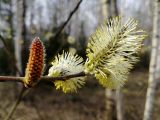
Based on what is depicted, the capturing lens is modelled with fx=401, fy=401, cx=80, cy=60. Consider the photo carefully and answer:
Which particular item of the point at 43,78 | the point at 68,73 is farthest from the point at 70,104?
the point at 43,78

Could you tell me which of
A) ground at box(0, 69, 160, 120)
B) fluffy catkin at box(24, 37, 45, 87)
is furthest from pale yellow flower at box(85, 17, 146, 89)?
ground at box(0, 69, 160, 120)

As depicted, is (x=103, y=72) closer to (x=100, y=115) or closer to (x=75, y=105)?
(x=100, y=115)

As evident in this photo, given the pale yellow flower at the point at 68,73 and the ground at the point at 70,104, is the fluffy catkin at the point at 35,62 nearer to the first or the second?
the pale yellow flower at the point at 68,73

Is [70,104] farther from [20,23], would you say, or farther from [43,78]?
[43,78]

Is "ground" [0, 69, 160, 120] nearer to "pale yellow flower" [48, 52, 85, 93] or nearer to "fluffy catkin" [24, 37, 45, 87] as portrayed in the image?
"pale yellow flower" [48, 52, 85, 93]

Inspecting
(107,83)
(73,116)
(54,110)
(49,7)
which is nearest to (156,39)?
(107,83)

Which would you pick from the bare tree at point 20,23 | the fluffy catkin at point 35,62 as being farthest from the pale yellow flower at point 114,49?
the bare tree at point 20,23
